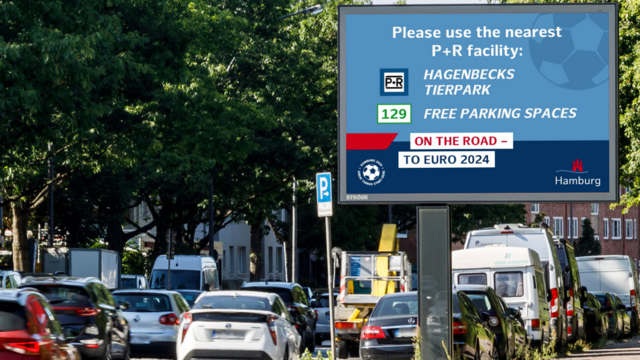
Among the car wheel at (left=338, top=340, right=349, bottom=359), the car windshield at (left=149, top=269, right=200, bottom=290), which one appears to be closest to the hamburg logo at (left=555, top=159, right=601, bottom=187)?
the car wheel at (left=338, top=340, right=349, bottom=359)

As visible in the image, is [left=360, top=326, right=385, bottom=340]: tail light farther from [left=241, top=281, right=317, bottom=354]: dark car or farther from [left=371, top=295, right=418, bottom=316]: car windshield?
[left=241, top=281, right=317, bottom=354]: dark car

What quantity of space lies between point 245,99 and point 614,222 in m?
77.3

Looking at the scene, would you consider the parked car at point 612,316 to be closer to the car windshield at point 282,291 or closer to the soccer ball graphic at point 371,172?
the car windshield at point 282,291

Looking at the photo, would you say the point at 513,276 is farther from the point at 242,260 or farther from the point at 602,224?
the point at 602,224

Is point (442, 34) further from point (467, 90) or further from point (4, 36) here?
point (4, 36)

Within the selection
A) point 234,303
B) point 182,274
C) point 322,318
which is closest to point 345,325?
point 234,303

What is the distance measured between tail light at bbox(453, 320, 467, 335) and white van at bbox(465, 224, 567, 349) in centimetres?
836

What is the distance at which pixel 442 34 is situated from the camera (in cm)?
1273

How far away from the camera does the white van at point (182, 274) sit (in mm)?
36625

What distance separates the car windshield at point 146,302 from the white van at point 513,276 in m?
5.71

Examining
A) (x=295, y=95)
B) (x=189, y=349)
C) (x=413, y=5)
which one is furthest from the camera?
(x=295, y=95)

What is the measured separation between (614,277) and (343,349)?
2116 cm

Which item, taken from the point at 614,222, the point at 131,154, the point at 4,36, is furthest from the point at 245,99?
the point at 614,222

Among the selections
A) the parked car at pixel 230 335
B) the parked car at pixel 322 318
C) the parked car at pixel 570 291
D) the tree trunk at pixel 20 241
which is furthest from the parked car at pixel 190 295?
the parked car at pixel 230 335
